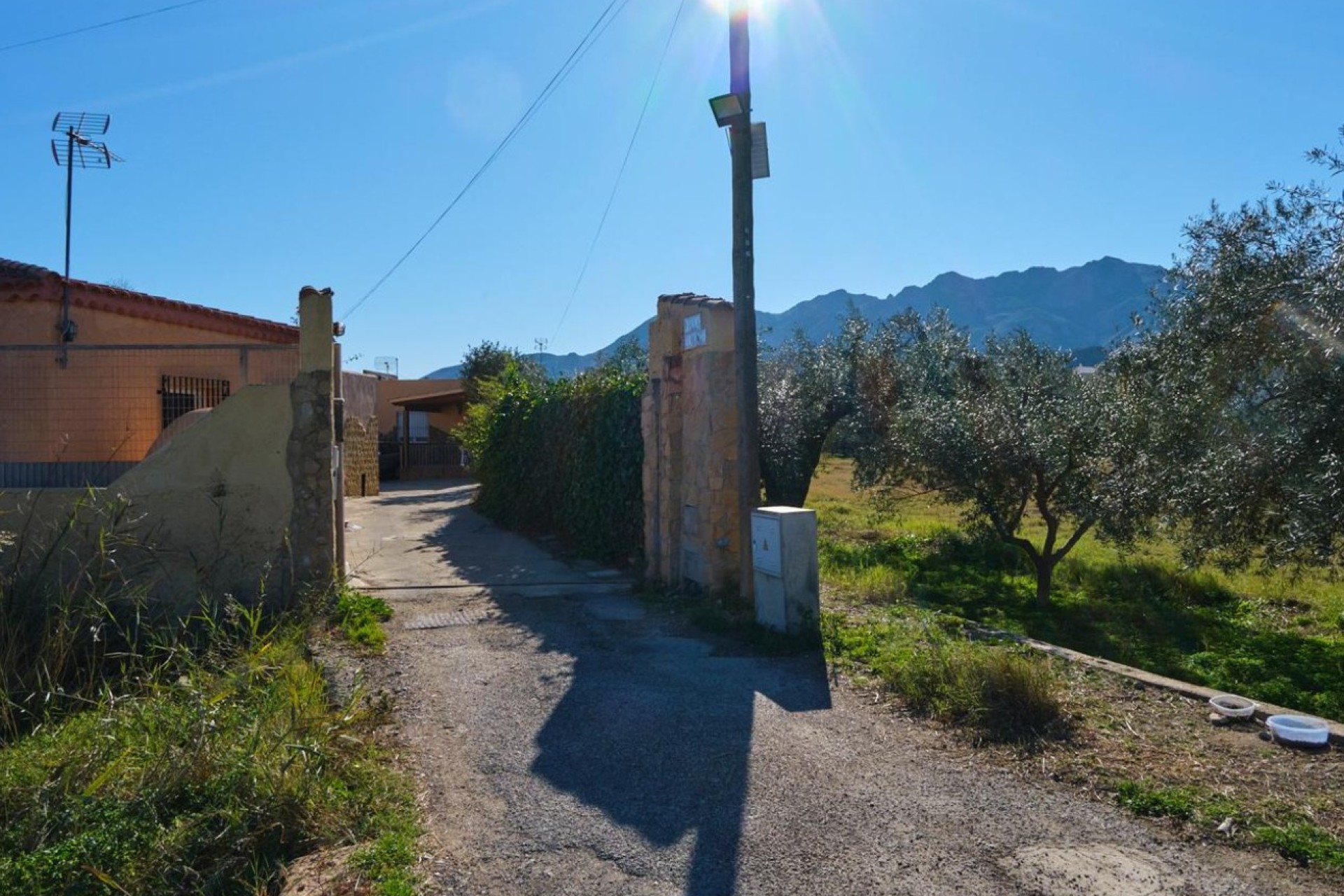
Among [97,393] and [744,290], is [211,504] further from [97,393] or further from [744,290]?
[744,290]

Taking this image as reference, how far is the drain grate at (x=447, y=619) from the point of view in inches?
315

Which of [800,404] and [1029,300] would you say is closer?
[800,404]

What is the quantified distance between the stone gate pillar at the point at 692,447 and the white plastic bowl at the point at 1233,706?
406 centimetres

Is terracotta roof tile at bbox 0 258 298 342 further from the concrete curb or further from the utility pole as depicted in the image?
the concrete curb

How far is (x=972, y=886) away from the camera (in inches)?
133

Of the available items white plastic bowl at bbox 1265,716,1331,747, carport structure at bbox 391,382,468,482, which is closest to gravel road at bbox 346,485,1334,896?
white plastic bowl at bbox 1265,716,1331,747

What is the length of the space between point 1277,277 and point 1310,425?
4.79ft

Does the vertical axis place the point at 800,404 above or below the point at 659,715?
above

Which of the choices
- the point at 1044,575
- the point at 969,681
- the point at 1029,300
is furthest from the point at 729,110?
the point at 1029,300

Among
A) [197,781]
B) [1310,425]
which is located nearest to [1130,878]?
[1310,425]

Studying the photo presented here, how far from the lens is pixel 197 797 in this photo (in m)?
3.99

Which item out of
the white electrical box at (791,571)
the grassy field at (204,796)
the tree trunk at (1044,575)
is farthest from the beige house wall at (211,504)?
the tree trunk at (1044,575)

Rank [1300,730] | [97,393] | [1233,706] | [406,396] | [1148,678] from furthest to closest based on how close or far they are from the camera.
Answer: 1. [406,396]
2. [97,393]
3. [1148,678]
4. [1233,706]
5. [1300,730]

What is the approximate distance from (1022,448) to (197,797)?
918 centimetres
